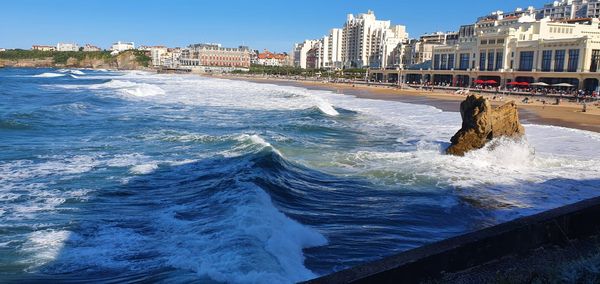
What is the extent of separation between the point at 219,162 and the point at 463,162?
7.99 meters

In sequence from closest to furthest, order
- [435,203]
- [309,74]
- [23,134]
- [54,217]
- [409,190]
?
1. [54,217]
2. [435,203]
3. [409,190]
4. [23,134]
5. [309,74]

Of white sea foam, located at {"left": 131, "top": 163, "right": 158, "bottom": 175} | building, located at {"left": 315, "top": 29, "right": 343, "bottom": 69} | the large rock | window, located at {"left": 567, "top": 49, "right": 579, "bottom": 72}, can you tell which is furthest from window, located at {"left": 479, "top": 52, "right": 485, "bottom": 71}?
building, located at {"left": 315, "top": 29, "right": 343, "bottom": 69}

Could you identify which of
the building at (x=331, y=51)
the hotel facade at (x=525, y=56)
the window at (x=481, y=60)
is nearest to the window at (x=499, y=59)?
the hotel facade at (x=525, y=56)

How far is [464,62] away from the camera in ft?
272

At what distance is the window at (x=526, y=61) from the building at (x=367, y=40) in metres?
81.9

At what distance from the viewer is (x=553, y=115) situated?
121 feet

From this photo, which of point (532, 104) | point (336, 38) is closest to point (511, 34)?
point (532, 104)

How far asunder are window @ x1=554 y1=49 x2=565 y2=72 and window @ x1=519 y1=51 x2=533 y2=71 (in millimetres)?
4184

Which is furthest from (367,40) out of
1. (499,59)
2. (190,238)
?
(190,238)

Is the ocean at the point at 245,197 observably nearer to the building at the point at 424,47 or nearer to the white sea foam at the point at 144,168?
the white sea foam at the point at 144,168

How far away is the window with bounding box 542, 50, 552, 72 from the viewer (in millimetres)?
65750

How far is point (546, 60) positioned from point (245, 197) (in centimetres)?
6592

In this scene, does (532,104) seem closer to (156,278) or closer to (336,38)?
(156,278)

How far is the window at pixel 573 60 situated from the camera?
6149 cm
